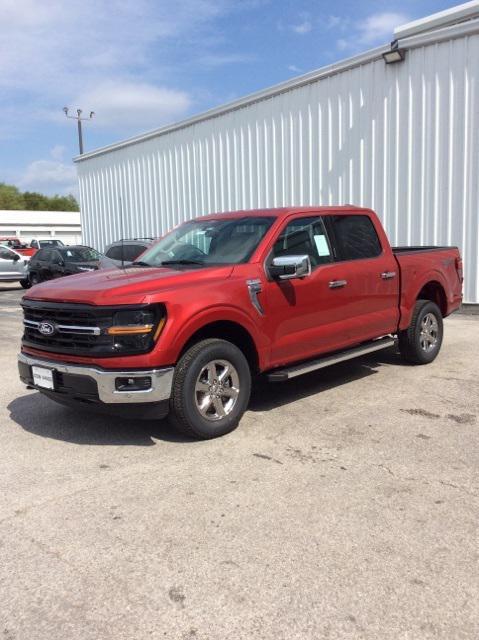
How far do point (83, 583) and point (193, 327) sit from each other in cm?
215

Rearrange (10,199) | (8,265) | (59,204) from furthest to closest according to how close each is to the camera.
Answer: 1. (59,204)
2. (10,199)
3. (8,265)

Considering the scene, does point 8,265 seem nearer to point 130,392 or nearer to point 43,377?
point 43,377

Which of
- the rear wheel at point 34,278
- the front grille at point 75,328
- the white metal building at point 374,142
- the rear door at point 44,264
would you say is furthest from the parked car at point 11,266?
the front grille at point 75,328

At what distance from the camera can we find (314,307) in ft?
18.6

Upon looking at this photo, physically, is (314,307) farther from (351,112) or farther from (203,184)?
(203,184)

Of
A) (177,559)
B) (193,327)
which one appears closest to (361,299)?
(193,327)

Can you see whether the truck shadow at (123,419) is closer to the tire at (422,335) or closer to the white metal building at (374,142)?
the tire at (422,335)

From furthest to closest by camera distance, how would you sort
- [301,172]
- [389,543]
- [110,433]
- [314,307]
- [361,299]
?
[301,172], [361,299], [314,307], [110,433], [389,543]

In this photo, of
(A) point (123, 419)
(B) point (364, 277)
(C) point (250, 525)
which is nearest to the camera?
(C) point (250, 525)

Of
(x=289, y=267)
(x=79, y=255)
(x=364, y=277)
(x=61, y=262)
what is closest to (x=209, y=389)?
(x=289, y=267)

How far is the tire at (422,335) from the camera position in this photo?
713 centimetres

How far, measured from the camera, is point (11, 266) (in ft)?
72.7

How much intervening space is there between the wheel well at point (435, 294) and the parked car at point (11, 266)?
1776 cm

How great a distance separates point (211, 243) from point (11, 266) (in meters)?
18.4
